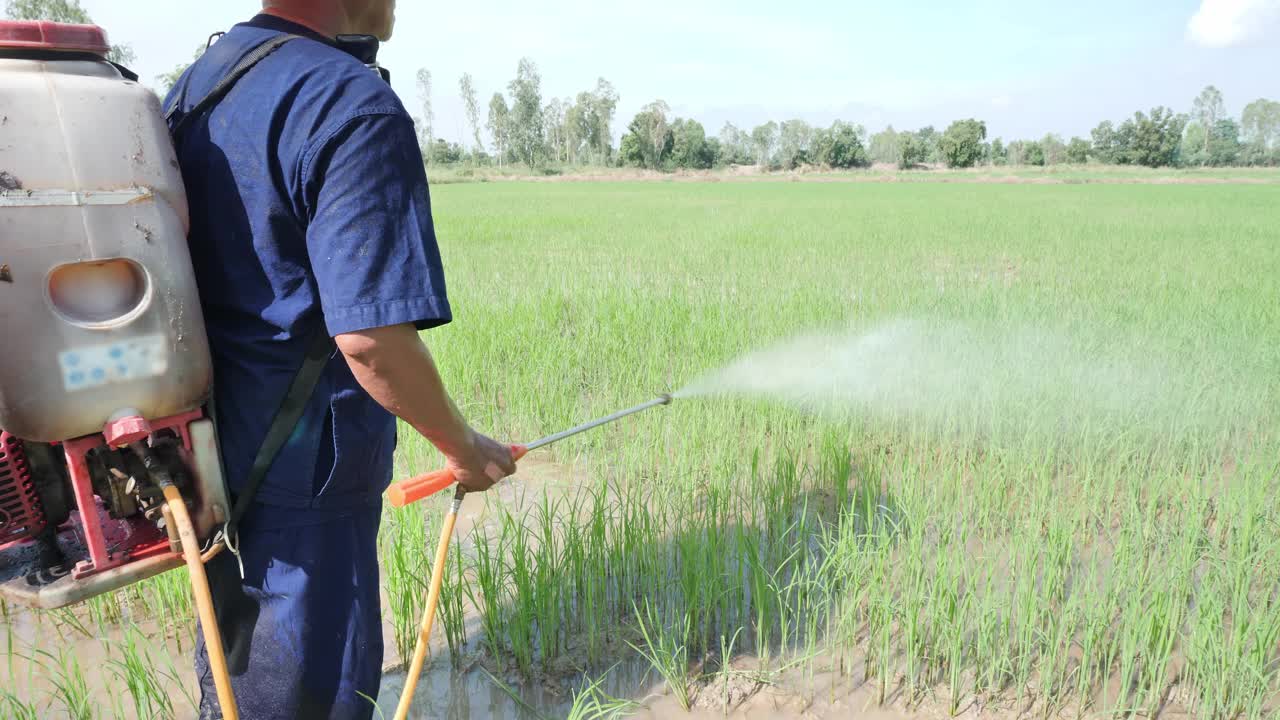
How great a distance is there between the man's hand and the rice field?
0.61m

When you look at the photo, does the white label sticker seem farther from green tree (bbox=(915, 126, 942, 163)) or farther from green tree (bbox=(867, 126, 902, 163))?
green tree (bbox=(867, 126, 902, 163))

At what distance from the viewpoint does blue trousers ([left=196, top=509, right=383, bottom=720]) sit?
3.87 ft

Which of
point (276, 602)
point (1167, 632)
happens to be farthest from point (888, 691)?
point (276, 602)

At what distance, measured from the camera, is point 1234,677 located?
166cm

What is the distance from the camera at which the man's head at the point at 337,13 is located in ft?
3.84

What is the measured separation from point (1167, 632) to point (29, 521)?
232 cm

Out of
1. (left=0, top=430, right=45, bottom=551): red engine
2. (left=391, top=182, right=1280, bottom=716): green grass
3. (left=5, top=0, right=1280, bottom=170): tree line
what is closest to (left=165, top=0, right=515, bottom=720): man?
(left=0, top=430, right=45, bottom=551): red engine

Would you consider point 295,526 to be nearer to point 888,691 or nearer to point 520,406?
point 888,691

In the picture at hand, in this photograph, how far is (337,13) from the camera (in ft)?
3.91

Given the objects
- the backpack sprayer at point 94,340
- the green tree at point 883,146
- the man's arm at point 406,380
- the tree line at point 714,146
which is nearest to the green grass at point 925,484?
the man's arm at point 406,380

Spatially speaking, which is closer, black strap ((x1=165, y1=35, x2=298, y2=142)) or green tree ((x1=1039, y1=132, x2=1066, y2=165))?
→ black strap ((x1=165, y1=35, x2=298, y2=142))

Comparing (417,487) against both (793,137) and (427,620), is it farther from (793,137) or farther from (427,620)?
(793,137)

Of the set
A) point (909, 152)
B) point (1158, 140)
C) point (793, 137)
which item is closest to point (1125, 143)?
point (1158, 140)

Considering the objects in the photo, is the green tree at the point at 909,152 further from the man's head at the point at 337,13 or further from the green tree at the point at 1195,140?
the man's head at the point at 337,13
